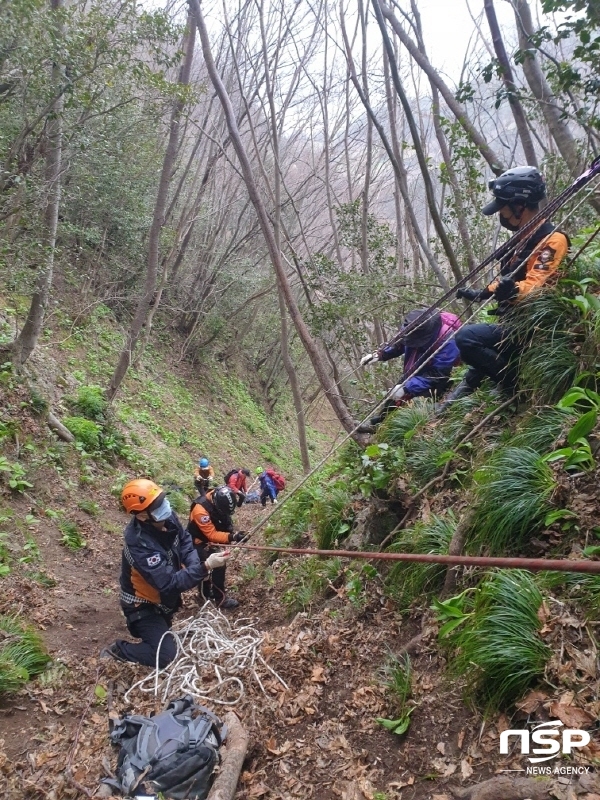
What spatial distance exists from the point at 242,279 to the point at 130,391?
725 cm

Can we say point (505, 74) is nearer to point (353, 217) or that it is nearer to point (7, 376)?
point (353, 217)

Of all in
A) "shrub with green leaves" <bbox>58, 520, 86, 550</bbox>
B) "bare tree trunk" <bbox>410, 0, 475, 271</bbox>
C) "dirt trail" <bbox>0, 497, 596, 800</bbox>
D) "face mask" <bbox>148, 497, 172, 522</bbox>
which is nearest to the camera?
"dirt trail" <bbox>0, 497, 596, 800</bbox>

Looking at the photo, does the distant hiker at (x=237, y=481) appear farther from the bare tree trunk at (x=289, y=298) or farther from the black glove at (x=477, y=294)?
the black glove at (x=477, y=294)

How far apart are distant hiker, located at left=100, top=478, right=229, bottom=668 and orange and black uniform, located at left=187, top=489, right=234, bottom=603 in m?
0.99

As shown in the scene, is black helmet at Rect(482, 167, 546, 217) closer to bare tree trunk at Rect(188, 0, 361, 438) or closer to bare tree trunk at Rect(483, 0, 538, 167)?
bare tree trunk at Rect(483, 0, 538, 167)

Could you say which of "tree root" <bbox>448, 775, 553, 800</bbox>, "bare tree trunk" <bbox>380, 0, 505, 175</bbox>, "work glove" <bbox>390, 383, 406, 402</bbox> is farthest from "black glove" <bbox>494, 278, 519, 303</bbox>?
"tree root" <bbox>448, 775, 553, 800</bbox>

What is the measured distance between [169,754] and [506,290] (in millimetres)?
4081

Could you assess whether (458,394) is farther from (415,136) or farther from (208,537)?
(415,136)

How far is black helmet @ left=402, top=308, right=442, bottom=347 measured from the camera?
225 inches

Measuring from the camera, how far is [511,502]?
3234 millimetres

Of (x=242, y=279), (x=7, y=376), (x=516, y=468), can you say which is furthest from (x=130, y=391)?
(x=516, y=468)

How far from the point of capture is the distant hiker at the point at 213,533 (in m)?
6.05

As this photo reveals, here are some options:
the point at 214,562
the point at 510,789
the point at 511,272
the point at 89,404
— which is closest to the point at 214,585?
the point at 214,562

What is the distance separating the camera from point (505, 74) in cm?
572
